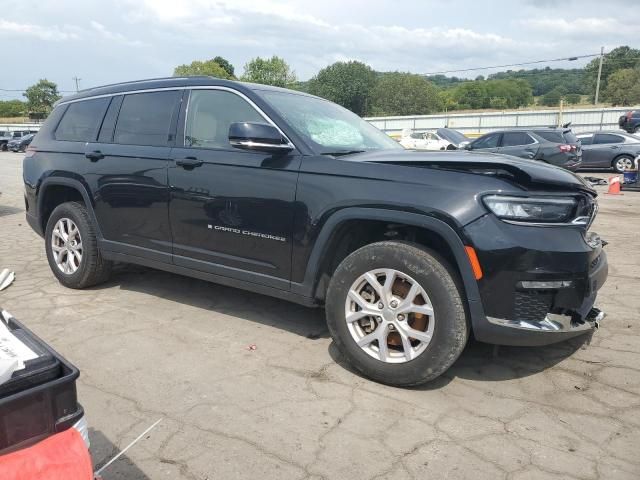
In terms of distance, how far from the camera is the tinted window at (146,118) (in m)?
4.23

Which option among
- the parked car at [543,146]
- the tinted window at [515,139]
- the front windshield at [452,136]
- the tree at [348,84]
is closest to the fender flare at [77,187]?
the parked car at [543,146]

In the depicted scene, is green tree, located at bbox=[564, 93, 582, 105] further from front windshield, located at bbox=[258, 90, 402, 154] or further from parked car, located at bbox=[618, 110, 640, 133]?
front windshield, located at bbox=[258, 90, 402, 154]

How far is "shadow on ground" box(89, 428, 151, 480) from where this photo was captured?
2346 millimetres

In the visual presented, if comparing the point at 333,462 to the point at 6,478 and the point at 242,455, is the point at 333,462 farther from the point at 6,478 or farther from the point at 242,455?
the point at 6,478

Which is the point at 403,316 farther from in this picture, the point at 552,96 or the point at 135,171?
the point at 552,96

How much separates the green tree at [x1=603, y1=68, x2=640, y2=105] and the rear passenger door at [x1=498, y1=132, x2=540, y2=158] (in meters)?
56.6

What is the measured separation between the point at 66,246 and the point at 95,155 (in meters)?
0.98

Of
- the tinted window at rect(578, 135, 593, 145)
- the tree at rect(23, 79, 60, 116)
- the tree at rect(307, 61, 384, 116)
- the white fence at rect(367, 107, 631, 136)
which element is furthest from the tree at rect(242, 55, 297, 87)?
the tinted window at rect(578, 135, 593, 145)

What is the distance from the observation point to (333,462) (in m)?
2.46

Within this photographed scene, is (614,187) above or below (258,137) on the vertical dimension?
below

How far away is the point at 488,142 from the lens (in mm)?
15828

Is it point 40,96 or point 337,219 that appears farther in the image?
point 40,96

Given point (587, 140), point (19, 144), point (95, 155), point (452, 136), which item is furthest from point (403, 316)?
point (19, 144)

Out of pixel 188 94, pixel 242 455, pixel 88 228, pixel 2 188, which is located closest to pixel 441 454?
pixel 242 455
